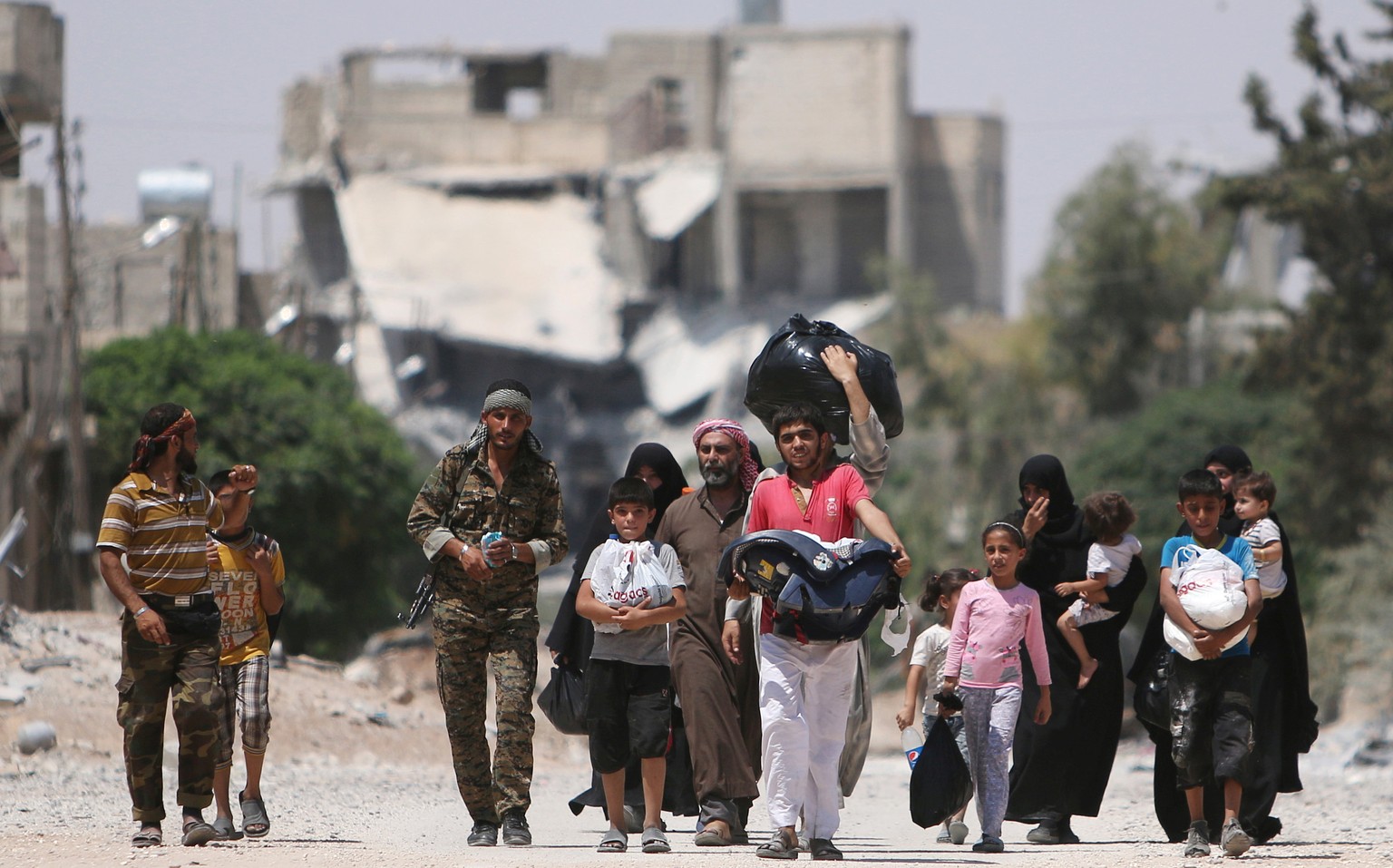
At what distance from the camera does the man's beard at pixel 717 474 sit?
811 cm

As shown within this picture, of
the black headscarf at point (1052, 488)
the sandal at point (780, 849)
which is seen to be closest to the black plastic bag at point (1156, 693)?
the black headscarf at point (1052, 488)

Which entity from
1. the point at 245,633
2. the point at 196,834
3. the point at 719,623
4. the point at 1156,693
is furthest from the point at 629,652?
the point at 1156,693

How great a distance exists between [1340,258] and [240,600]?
24434mm

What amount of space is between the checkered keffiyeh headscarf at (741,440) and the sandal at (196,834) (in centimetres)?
242

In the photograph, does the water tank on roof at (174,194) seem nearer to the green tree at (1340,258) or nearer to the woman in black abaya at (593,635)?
the green tree at (1340,258)

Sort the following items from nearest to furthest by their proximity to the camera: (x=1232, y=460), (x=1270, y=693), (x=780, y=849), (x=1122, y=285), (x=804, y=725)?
(x=780, y=849) → (x=804, y=725) → (x=1270, y=693) → (x=1232, y=460) → (x=1122, y=285)

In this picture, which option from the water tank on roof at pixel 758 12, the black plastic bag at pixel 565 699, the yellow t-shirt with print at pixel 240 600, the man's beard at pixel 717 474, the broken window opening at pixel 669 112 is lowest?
the black plastic bag at pixel 565 699

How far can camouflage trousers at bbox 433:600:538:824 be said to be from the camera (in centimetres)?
777

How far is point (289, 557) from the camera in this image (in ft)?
93.2

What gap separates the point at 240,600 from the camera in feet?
27.3

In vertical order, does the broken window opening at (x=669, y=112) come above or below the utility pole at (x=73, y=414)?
above

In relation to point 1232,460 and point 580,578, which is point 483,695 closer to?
point 580,578

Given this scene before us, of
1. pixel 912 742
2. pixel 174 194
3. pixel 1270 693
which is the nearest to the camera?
pixel 1270 693

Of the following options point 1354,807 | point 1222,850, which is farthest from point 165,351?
point 1222,850
